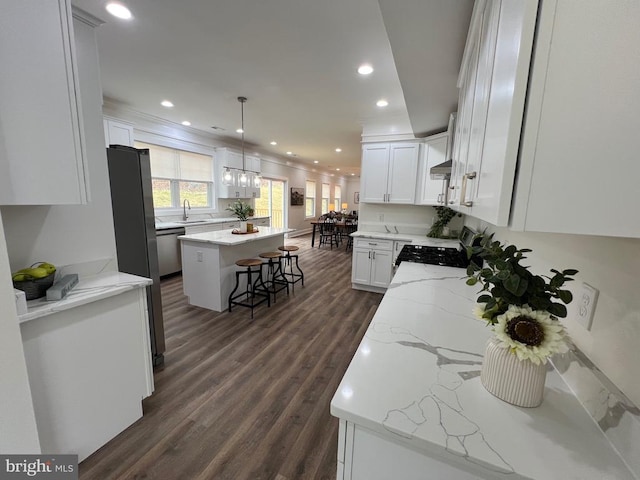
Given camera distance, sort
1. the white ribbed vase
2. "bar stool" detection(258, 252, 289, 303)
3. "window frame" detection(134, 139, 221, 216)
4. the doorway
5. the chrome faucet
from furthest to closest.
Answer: the doorway
the chrome faucet
"window frame" detection(134, 139, 221, 216)
"bar stool" detection(258, 252, 289, 303)
the white ribbed vase

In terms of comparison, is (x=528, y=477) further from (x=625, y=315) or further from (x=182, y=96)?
(x=182, y=96)

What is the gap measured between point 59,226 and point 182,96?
8.87 feet

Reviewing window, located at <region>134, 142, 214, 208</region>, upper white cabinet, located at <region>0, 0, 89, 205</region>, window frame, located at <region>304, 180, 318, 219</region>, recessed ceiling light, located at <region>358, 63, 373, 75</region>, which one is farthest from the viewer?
window frame, located at <region>304, 180, 318, 219</region>

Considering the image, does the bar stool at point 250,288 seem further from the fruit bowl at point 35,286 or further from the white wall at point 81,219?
the fruit bowl at point 35,286

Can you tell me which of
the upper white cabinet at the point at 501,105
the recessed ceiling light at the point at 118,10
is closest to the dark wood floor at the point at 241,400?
the upper white cabinet at the point at 501,105

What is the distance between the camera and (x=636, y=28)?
0.45 metres

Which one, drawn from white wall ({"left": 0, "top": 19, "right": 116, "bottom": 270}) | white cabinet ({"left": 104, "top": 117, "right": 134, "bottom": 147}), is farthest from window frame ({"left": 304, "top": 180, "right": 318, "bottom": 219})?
white wall ({"left": 0, "top": 19, "right": 116, "bottom": 270})

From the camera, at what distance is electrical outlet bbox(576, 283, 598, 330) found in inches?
29.4

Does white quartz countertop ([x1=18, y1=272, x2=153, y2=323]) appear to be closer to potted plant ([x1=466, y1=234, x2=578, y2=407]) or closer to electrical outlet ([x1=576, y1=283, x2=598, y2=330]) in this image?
potted plant ([x1=466, y1=234, x2=578, y2=407])

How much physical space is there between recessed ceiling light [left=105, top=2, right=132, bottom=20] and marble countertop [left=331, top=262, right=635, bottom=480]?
2.76 m

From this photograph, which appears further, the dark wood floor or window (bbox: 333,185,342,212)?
window (bbox: 333,185,342,212)

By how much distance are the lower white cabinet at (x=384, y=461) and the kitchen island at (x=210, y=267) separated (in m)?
2.57

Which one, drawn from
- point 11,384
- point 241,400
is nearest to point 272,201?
point 241,400

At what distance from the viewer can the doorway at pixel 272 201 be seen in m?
7.59
